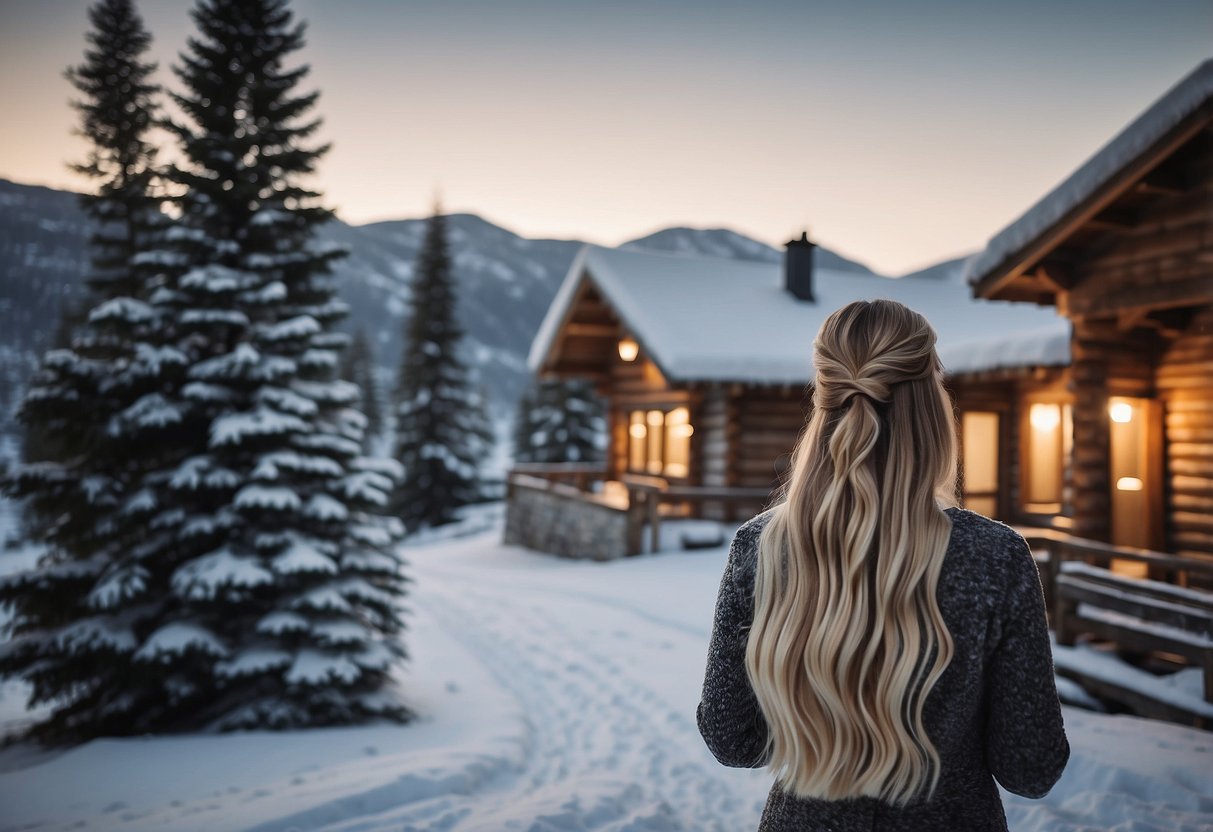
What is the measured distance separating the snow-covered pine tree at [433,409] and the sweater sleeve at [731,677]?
24378 millimetres

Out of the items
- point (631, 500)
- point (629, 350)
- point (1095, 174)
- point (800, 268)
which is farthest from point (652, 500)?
point (800, 268)

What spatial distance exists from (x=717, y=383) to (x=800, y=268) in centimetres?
615

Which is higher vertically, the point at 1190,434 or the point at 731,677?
the point at 1190,434

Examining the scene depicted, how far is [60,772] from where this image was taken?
509cm

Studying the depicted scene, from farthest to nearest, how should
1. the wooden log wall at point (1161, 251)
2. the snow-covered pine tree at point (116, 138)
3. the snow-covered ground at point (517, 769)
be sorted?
the snow-covered pine tree at point (116, 138) → the wooden log wall at point (1161, 251) → the snow-covered ground at point (517, 769)

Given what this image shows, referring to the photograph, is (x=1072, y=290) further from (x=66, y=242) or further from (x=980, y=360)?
(x=66, y=242)

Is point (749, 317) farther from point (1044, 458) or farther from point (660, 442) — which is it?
point (1044, 458)

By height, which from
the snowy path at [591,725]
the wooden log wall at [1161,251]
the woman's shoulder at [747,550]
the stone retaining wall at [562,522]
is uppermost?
the wooden log wall at [1161,251]

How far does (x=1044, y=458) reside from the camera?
14000 mm

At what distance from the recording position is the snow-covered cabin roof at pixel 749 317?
39.8ft

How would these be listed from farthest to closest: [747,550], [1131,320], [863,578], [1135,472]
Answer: [1135,472] → [1131,320] → [747,550] → [863,578]


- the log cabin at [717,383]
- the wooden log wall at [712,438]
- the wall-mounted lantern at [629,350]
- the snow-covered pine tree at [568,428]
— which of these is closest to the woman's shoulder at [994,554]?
the log cabin at [717,383]

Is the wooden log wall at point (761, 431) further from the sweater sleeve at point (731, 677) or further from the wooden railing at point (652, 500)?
the sweater sleeve at point (731, 677)

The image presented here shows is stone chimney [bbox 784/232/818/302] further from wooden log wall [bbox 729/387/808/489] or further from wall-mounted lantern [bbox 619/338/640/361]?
wall-mounted lantern [bbox 619/338/640/361]
